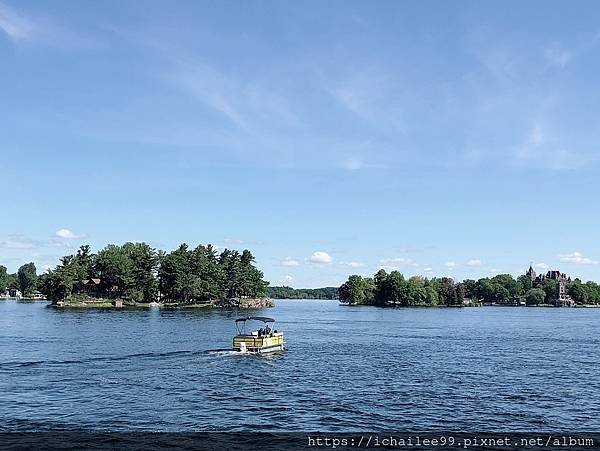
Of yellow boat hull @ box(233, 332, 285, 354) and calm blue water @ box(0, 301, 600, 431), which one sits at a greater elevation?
yellow boat hull @ box(233, 332, 285, 354)

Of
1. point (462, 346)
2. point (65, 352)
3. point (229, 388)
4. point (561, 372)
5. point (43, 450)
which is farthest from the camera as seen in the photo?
point (462, 346)

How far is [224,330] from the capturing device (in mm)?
119438

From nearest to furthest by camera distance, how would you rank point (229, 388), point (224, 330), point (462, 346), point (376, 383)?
point (229, 388)
point (376, 383)
point (462, 346)
point (224, 330)

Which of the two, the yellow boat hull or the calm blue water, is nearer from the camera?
the calm blue water

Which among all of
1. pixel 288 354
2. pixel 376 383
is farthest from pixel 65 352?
pixel 376 383

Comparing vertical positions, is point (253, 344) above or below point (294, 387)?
above

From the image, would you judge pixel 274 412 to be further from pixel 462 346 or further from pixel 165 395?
pixel 462 346

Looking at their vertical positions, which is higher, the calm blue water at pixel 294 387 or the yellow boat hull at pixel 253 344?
the yellow boat hull at pixel 253 344

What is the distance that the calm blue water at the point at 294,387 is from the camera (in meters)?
38.5

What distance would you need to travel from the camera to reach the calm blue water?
38469 mm

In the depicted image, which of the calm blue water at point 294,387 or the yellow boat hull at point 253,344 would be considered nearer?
the calm blue water at point 294,387

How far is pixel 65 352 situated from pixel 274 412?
4361 centimetres

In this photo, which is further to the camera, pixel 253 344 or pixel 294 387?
pixel 253 344

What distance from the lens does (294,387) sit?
5209 cm
